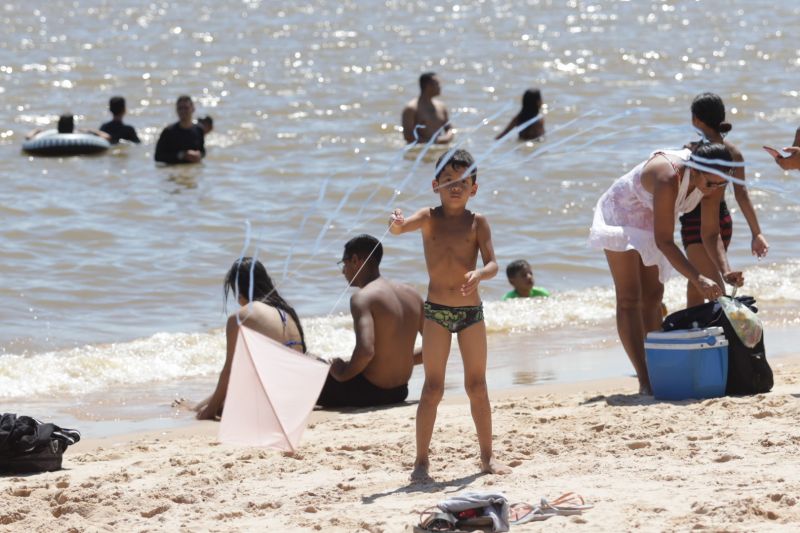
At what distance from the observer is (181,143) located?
14.9 meters

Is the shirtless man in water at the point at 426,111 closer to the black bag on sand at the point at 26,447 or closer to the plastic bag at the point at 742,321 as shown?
the plastic bag at the point at 742,321

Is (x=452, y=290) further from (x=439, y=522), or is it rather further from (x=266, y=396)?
(x=439, y=522)

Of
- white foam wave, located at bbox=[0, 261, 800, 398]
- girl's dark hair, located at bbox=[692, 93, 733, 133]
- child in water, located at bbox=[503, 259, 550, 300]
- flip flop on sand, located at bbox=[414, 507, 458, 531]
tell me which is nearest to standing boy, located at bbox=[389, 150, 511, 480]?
flip flop on sand, located at bbox=[414, 507, 458, 531]

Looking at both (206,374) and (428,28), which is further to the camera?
(428,28)

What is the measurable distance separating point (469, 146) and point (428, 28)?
9.47 metres

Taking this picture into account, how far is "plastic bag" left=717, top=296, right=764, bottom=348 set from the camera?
6.07m

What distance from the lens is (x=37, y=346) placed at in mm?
8766

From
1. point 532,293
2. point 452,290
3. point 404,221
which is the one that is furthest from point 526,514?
point 532,293

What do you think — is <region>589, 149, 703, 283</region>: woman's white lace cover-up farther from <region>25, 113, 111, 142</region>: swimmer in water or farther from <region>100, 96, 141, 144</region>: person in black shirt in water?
<region>100, 96, 141, 144</region>: person in black shirt in water

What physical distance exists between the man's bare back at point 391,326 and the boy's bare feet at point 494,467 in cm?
178

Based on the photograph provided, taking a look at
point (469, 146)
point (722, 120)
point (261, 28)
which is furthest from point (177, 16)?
point (722, 120)

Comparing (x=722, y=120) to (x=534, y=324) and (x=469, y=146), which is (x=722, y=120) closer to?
(x=534, y=324)

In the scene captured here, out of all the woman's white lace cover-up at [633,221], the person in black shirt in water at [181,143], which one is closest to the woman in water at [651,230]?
the woman's white lace cover-up at [633,221]

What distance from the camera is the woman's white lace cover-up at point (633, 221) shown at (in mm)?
6309
